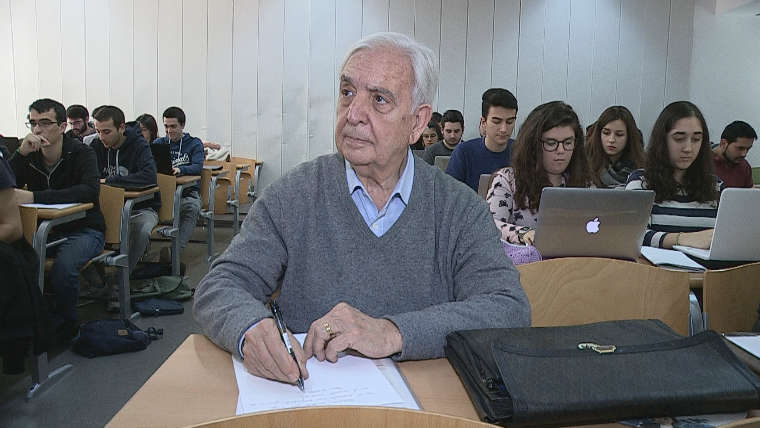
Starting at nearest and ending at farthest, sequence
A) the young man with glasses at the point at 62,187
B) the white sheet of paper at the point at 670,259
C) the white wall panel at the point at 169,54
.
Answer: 1. the white sheet of paper at the point at 670,259
2. the young man with glasses at the point at 62,187
3. the white wall panel at the point at 169,54

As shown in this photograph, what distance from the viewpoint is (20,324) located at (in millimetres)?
2592

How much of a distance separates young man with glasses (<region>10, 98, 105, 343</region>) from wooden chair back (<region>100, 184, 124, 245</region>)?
0.32 feet

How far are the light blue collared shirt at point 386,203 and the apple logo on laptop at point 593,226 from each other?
3.08 ft

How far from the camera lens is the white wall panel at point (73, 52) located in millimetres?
7750

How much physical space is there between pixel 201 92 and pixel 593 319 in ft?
23.1

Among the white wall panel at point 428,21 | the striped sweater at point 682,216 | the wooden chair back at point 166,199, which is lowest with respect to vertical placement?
the wooden chair back at point 166,199

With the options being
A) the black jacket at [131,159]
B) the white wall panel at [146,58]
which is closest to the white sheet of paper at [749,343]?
the black jacket at [131,159]

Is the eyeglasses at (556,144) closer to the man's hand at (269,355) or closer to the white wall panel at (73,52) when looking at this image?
the man's hand at (269,355)

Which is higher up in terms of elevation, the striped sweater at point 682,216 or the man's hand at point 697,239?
the striped sweater at point 682,216

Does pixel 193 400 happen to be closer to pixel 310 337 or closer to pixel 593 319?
pixel 310 337

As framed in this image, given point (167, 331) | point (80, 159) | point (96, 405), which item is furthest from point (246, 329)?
point (80, 159)

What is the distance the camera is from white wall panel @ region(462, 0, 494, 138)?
739 centimetres

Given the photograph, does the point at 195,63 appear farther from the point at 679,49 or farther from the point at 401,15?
the point at 679,49

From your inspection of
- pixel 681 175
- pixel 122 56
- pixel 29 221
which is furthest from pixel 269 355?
pixel 122 56
